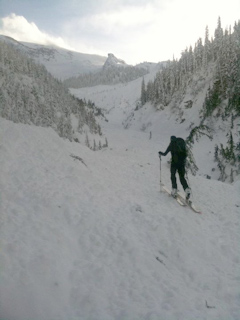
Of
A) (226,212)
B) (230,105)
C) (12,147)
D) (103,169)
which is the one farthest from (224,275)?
(230,105)

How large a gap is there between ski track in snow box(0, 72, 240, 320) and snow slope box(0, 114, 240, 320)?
0.8 inches

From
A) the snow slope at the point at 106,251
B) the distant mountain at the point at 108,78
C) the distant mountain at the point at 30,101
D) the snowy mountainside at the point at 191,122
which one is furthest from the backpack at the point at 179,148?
the distant mountain at the point at 108,78

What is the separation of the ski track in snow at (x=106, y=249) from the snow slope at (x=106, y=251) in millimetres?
21

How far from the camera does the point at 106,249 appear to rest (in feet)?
18.2

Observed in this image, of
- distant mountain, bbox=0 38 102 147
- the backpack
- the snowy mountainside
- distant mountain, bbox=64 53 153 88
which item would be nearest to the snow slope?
the backpack

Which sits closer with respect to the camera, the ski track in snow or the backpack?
the ski track in snow

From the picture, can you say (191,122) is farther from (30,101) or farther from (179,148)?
(179,148)

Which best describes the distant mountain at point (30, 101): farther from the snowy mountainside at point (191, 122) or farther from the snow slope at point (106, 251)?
the snowy mountainside at point (191, 122)

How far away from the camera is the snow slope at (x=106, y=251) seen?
3910 mm

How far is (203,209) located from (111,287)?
6.05 meters

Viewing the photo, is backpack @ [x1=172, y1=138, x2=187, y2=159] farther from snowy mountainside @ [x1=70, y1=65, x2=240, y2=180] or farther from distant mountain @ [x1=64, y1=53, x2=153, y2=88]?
distant mountain @ [x1=64, y1=53, x2=153, y2=88]

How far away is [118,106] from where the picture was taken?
4077 inches

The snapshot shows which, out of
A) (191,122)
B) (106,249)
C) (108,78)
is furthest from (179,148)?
(108,78)

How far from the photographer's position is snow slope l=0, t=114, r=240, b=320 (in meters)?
3.91
